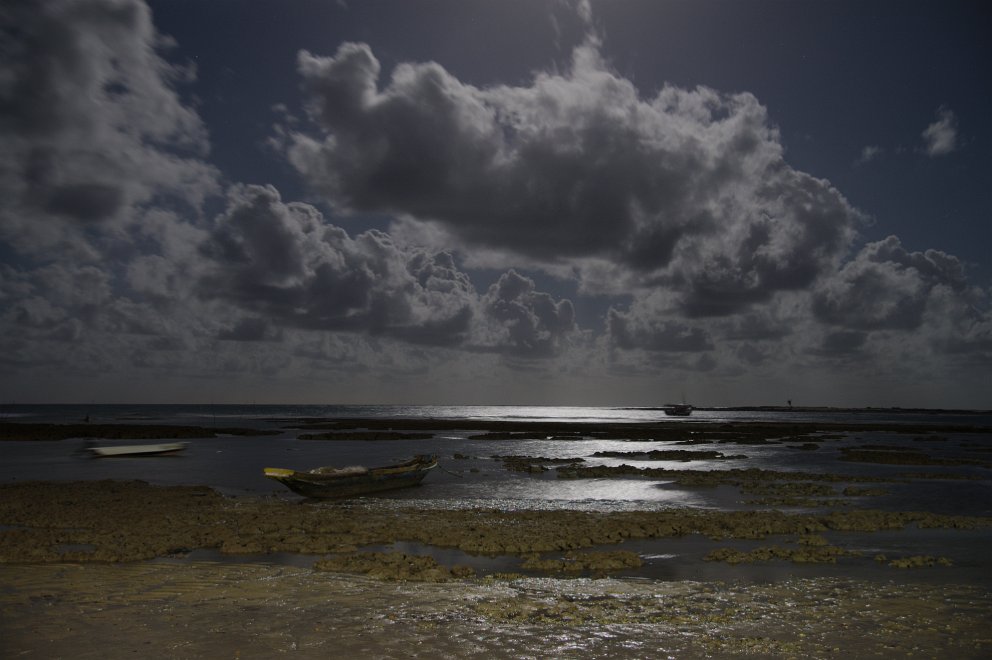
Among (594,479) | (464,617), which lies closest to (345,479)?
(594,479)

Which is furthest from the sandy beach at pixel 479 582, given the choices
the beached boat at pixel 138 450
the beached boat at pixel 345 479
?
the beached boat at pixel 138 450

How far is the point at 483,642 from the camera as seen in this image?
9734 millimetres

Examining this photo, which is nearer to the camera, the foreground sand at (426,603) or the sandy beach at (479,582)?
the foreground sand at (426,603)

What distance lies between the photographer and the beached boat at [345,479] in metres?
26.5

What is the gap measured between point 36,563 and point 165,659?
8.50 metres

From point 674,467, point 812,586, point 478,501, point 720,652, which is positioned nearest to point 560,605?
point 720,652

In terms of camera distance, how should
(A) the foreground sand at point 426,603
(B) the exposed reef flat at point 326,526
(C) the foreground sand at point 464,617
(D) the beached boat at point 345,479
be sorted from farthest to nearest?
1. (D) the beached boat at point 345,479
2. (B) the exposed reef flat at point 326,526
3. (A) the foreground sand at point 426,603
4. (C) the foreground sand at point 464,617

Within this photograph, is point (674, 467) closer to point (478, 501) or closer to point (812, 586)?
point (478, 501)

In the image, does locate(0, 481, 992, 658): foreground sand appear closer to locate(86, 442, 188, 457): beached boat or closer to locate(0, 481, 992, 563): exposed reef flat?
locate(0, 481, 992, 563): exposed reef flat

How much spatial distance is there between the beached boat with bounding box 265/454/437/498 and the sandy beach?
2396 mm

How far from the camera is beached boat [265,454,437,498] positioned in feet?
86.8

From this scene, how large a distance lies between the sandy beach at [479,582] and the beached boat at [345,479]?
7.86 ft

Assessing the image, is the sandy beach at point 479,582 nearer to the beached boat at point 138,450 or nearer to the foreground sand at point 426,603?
the foreground sand at point 426,603

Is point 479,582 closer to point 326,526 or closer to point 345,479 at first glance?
point 326,526
